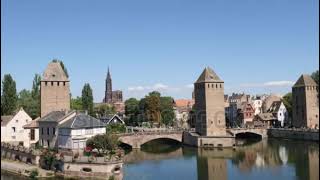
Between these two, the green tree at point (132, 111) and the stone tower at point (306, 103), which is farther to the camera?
the green tree at point (132, 111)

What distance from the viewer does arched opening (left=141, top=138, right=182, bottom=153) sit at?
55844mm

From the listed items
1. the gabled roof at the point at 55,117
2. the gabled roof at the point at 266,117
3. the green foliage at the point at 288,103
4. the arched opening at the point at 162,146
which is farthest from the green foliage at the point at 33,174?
the green foliage at the point at 288,103

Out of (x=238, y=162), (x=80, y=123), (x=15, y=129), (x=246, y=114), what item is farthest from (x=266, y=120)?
(x=15, y=129)

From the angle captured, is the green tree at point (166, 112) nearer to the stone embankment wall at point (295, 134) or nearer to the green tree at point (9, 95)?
the stone embankment wall at point (295, 134)

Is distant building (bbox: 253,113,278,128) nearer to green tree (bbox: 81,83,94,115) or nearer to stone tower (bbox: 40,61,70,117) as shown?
green tree (bbox: 81,83,94,115)

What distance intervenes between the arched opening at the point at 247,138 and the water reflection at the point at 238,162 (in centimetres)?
572

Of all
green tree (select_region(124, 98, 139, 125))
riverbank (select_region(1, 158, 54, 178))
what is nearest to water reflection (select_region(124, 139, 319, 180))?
riverbank (select_region(1, 158, 54, 178))

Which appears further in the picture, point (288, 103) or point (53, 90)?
point (288, 103)

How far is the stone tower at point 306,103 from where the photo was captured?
225 ft

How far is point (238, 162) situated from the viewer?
144 feet

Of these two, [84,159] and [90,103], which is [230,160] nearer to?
[84,159]

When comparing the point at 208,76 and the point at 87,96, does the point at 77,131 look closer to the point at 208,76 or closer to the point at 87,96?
the point at 208,76

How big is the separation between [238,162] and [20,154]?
2088cm

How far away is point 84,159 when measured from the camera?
32875 mm
